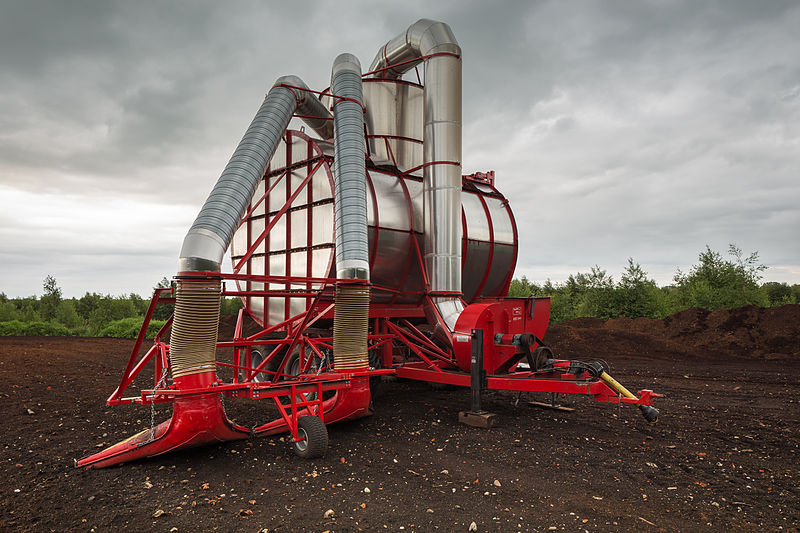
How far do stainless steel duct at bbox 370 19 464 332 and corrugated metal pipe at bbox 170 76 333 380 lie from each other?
101 inches

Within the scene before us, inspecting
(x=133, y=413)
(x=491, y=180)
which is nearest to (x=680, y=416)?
(x=491, y=180)

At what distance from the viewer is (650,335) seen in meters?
18.5

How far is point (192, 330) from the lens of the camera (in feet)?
19.5

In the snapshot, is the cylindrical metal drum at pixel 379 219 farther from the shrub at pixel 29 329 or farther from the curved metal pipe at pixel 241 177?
the shrub at pixel 29 329

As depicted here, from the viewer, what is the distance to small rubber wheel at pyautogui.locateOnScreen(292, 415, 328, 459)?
Result: 5852mm

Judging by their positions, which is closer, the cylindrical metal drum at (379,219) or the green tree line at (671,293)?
the cylindrical metal drum at (379,219)

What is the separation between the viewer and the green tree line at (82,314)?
23.8 meters

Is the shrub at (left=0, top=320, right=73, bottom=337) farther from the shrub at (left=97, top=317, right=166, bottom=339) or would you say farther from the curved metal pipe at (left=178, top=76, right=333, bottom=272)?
the curved metal pipe at (left=178, top=76, right=333, bottom=272)

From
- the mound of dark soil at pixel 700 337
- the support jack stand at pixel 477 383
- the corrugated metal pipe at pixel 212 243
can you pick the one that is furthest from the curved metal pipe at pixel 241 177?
the mound of dark soil at pixel 700 337

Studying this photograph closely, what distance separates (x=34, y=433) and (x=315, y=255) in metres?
4.58

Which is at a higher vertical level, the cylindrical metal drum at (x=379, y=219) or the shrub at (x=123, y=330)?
the cylindrical metal drum at (x=379, y=219)

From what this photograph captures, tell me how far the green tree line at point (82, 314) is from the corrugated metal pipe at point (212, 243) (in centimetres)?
1557

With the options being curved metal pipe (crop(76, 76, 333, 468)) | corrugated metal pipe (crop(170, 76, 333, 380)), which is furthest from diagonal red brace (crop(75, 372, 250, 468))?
corrugated metal pipe (crop(170, 76, 333, 380))

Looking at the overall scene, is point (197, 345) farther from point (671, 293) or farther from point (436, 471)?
point (671, 293)
